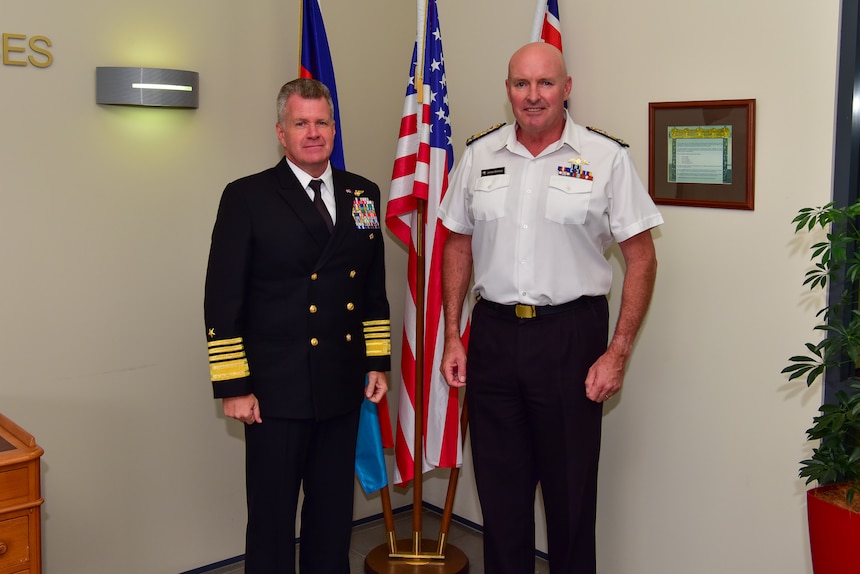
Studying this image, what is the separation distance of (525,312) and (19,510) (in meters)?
1.43

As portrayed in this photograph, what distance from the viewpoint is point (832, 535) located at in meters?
2.12

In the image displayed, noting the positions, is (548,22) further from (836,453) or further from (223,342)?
(836,453)

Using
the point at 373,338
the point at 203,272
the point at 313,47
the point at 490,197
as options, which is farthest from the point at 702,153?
the point at 203,272

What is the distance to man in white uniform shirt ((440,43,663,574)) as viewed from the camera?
2.52 meters

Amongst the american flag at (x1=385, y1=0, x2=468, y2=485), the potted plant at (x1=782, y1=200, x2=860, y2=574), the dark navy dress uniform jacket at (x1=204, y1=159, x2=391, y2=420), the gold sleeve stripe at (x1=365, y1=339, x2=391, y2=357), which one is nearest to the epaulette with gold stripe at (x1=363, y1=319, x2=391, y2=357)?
the gold sleeve stripe at (x1=365, y1=339, x2=391, y2=357)

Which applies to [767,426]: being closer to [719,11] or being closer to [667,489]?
[667,489]

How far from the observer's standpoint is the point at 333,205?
2572mm

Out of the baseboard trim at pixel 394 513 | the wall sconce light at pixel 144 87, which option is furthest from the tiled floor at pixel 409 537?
the wall sconce light at pixel 144 87

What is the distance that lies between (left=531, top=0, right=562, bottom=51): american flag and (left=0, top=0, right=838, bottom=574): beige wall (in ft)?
0.27

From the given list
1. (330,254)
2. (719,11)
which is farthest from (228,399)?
(719,11)

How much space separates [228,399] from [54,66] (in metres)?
1.28

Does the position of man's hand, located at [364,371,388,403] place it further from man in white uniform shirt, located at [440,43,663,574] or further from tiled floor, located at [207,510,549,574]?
tiled floor, located at [207,510,549,574]

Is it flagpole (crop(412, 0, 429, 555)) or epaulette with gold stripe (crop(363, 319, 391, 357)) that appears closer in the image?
epaulette with gold stripe (crop(363, 319, 391, 357))

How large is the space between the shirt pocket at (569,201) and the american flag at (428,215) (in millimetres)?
766
